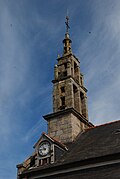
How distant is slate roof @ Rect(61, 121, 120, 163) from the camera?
16.8 m

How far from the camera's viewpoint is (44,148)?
69.1 feet

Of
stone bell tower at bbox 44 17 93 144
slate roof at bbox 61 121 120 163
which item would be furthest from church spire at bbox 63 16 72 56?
slate roof at bbox 61 121 120 163

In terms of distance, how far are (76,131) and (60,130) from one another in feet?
4.60

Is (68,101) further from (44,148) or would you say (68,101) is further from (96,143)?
(96,143)

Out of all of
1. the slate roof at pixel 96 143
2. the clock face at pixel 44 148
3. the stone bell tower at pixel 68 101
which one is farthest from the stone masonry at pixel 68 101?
the clock face at pixel 44 148

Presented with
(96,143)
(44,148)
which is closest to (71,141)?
(44,148)

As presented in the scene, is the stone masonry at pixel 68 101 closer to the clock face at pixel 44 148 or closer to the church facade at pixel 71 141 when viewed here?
the church facade at pixel 71 141

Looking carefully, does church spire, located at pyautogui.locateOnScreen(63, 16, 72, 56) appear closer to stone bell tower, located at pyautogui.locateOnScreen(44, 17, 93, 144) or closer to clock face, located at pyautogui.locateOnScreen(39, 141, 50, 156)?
stone bell tower, located at pyautogui.locateOnScreen(44, 17, 93, 144)

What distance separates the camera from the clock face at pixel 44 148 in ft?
68.0

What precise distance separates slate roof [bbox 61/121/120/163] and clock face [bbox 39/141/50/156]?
1678 millimetres

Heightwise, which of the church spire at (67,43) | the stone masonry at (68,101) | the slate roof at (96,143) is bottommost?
the slate roof at (96,143)

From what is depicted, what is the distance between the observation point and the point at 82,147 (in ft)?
64.2

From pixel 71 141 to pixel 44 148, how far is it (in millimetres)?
2783

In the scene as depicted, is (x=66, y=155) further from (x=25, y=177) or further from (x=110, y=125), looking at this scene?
(x=110, y=125)
